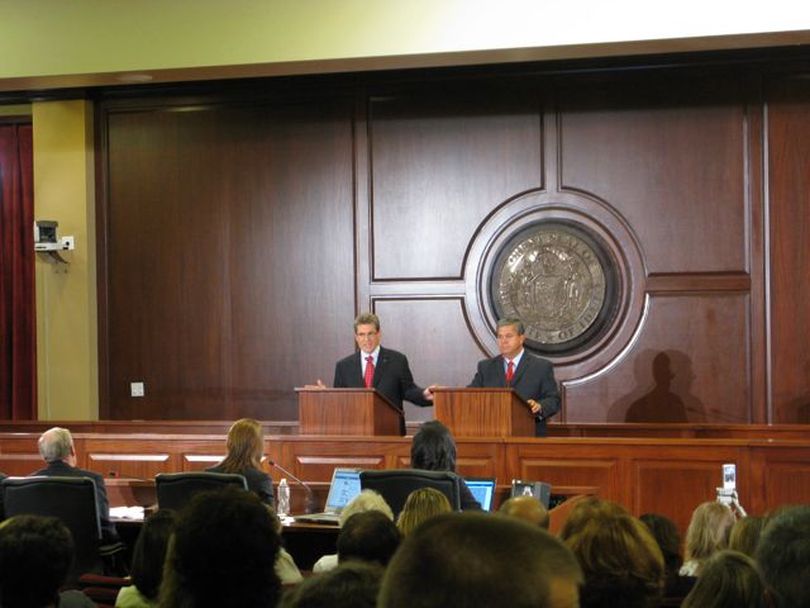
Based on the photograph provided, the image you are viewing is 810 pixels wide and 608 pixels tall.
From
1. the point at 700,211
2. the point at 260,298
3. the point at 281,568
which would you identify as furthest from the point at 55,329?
the point at 281,568

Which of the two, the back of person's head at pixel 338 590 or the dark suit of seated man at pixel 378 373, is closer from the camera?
the back of person's head at pixel 338 590

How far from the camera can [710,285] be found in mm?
10031

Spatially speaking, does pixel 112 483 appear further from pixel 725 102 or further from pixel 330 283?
pixel 725 102

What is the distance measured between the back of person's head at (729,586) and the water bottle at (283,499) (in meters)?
4.23

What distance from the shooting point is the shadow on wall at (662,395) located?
1000 cm

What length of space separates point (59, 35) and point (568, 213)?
4.47 meters

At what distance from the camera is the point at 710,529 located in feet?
13.4

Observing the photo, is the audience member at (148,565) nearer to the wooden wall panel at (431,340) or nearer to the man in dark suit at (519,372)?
the man in dark suit at (519,372)

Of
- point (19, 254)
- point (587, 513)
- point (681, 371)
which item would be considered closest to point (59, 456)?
point (587, 513)

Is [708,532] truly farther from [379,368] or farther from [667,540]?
[379,368]

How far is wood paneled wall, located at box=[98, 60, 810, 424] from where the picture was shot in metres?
9.99

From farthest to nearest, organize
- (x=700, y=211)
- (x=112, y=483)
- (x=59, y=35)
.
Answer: (x=700, y=211) < (x=59, y=35) < (x=112, y=483)

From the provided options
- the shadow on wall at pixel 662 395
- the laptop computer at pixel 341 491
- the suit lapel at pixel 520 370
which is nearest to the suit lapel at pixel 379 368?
the suit lapel at pixel 520 370

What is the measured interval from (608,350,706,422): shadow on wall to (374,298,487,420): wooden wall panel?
52.7 inches
